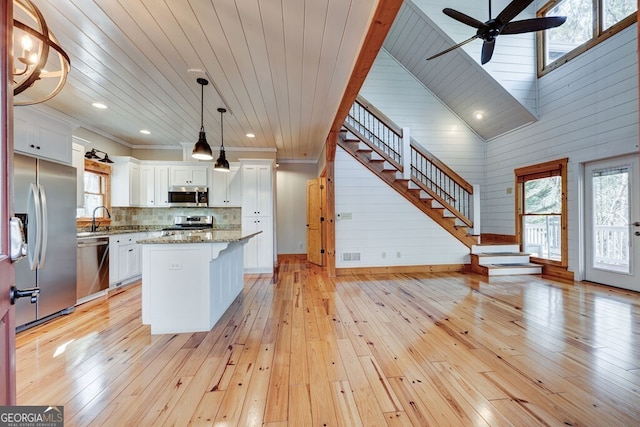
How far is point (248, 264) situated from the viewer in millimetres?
5508

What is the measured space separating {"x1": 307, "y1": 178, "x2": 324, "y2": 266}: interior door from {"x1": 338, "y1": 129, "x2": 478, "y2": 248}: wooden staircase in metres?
1.07

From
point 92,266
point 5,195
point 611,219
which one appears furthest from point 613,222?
point 92,266

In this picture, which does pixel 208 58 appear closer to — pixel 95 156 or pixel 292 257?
pixel 95 156

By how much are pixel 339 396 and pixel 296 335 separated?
37.7 inches

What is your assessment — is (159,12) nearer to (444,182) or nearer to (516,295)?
(516,295)

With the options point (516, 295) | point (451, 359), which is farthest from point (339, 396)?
point (516, 295)

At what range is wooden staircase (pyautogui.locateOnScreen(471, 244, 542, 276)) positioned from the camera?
502 centimetres

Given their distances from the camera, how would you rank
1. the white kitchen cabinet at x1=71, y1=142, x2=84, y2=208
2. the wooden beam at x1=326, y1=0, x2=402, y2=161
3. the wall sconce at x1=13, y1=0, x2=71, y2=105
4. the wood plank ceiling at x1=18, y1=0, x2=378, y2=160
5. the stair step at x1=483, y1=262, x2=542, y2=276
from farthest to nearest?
the stair step at x1=483, y1=262, x2=542, y2=276 → the white kitchen cabinet at x1=71, y1=142, x2=84, y2=208 → the wood plank ceiling at x1=18, y1=0, x2=378, y2=160 → the wooden beam at x1=326, y1=0, x2=402, y2=161 → the wall sconce at x1=13, y1=0, x2=71, y2=105

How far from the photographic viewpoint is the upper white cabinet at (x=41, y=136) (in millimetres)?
2758

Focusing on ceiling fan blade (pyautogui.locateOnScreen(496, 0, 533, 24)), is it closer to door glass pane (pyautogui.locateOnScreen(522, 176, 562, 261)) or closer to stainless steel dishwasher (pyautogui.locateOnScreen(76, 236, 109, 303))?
door glass pane (pyautogui.locateOnScreen(522, 176, 562, 261))

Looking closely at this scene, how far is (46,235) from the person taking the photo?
2891 millimetres

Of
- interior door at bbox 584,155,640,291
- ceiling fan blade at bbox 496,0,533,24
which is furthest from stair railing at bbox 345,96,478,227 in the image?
ceiling fan blade at bbox 496,0,533,24

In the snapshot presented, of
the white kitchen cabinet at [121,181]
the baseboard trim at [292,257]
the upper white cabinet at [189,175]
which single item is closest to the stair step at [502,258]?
the baseboard trim at [292,257]

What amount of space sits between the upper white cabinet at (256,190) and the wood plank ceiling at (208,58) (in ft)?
3.95
